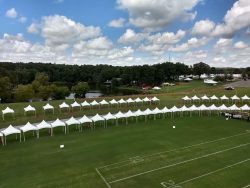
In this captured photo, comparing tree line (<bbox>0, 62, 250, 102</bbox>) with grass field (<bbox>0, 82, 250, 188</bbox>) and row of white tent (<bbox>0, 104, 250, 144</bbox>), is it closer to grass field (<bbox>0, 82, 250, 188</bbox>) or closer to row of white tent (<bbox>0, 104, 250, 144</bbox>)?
row of white tent (<bbox>0, 104, 250, 144</bbox>)

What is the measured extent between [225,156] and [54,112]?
35.8m

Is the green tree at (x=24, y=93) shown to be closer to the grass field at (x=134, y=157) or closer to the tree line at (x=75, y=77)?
the tree line at (x=75, y=77)

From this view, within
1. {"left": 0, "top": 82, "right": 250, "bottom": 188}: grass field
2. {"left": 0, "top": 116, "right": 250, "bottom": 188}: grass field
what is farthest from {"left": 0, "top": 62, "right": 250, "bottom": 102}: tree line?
{"left": 0, "top": 116, "right": 250, "bottom": 188}: grass field

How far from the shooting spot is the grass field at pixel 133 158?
23109 mm

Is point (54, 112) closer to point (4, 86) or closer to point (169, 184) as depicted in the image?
point (4, 86)

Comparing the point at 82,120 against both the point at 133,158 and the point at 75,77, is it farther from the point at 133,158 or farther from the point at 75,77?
the point at 75,77

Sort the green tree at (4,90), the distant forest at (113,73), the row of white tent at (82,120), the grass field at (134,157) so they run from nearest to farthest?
the grass field at (134,157) → the row of white tent at (82,120) → the green tree at (4,90) → the distant forest at (113,73)

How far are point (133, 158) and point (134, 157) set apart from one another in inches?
12.7

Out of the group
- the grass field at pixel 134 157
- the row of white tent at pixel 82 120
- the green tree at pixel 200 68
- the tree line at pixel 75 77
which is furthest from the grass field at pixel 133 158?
the green tree at pixel 200 68

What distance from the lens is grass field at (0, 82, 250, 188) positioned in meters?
23.1

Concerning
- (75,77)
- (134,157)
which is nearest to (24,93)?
(134,157)

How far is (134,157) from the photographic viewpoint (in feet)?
94.5

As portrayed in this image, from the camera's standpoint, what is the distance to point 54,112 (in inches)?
2127

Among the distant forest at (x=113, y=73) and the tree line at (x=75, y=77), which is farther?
the distant forest at (x=113, y=73)
